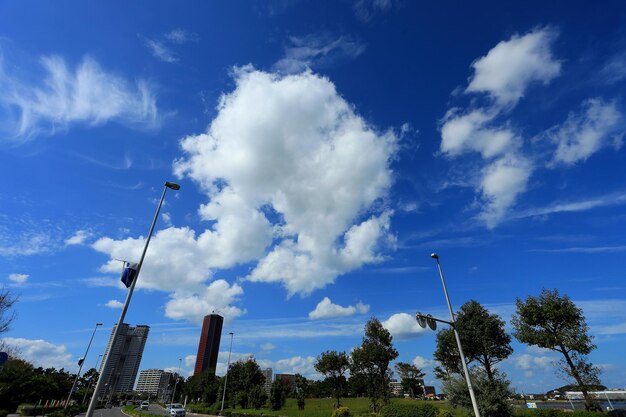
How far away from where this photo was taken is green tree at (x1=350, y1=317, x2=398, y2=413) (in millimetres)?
48188

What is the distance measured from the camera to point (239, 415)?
43375 millimetres

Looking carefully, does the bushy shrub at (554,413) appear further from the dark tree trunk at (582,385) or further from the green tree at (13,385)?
the green tree at (13,385)

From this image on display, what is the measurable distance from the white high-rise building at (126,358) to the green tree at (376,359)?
9880 cm

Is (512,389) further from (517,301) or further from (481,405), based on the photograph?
(517,301)

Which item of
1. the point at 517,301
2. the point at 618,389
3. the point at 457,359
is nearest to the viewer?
the point at 517,301

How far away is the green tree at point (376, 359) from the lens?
1897 inches

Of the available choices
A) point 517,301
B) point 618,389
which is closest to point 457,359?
point 517,301

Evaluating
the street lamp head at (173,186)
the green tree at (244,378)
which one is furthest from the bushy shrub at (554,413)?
the green tree at (244,378)

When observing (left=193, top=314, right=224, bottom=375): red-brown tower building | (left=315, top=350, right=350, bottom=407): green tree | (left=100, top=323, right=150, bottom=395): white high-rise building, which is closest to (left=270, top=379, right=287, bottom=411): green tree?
(left=315, top=350, right=350, bottom=407): green tree

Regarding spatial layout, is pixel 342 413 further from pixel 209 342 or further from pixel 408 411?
pixel 209 342

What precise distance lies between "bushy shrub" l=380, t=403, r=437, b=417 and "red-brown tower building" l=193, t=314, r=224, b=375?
15223 cm

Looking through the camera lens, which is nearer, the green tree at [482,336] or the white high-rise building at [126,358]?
the green tree at [482,336]

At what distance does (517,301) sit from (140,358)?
18930 cm

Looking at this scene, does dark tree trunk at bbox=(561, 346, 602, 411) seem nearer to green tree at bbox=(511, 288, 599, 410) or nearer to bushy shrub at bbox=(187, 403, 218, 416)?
green tree at bbox=(511, 288, 599, 410)
